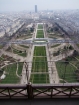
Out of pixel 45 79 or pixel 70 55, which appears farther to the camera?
pixel 70 55

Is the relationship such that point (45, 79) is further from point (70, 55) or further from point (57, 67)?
point (70, 55)

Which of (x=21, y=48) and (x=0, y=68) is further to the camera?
(x=21, y=48)

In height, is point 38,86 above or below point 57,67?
above

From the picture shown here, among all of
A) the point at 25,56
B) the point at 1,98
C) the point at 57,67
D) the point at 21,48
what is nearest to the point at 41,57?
the point at 25,56

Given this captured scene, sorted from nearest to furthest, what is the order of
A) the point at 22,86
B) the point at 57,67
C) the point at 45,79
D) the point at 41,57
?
the point at 22,86
the point at 45,79
the point at 57,67
the point at 41,57

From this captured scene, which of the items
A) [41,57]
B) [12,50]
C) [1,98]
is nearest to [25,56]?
[41,57]

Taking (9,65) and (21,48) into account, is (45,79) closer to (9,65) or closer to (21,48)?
(9,65)

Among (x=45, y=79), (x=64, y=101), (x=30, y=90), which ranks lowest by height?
(x=45, y=79)

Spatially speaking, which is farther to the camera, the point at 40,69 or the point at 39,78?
the point at 40,69

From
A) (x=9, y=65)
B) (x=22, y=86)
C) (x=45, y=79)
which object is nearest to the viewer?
(x=22, y=86)
